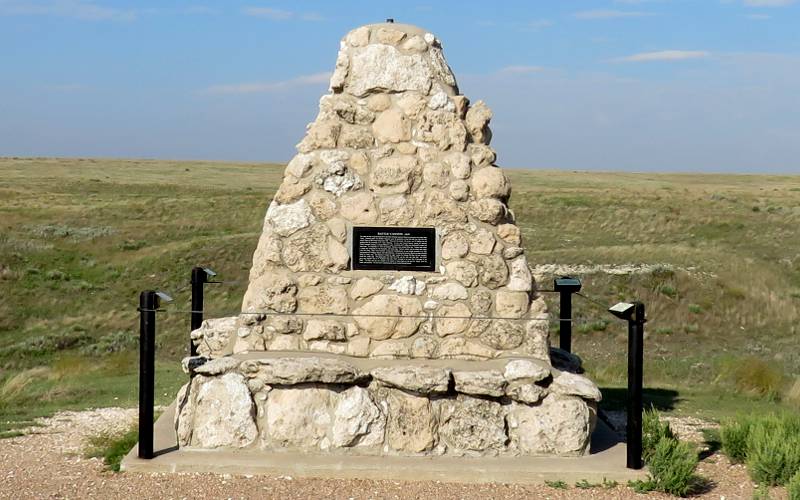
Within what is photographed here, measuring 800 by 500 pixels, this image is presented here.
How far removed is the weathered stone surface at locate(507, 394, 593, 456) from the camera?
791cm

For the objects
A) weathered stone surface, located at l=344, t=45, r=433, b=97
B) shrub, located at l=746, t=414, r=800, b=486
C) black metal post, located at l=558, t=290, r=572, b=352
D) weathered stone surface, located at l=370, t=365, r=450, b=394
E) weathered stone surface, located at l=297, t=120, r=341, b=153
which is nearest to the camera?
shrub, located at l=746, t=414, r=800, b=486

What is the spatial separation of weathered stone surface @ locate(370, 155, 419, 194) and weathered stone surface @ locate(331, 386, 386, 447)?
1863 mm

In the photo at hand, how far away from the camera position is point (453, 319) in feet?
27.7

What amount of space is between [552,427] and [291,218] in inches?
114

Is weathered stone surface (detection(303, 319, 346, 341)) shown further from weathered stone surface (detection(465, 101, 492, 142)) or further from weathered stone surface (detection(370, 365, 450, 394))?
weathered stone surface (detection(465, 101, 492, 142))

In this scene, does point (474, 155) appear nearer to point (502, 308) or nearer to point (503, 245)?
point (503, 245)

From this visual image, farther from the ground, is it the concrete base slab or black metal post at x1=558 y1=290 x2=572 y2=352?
black metal post at x1=558 y1=290 x2=572 y2=352

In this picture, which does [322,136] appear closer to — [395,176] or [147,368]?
[395,176]

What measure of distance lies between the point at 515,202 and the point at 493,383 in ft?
113

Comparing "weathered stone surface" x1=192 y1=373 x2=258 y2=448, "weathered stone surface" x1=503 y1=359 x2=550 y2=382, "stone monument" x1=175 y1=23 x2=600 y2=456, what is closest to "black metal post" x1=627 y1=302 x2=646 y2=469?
"stone monument" x1=175 y1=23 x2=600 y2=456

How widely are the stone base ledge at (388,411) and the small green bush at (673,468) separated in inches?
26.8

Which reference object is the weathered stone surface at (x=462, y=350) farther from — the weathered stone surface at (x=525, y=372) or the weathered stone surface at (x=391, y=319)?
the weathered stone surface at (x=525, y=372)

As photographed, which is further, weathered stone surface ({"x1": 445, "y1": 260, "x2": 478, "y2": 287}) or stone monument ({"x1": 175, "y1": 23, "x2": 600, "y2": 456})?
weathered stone surface ({"x1": 445, "y1": 260, "x2": 478, "y2": 287})

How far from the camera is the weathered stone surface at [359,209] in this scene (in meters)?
8.59
